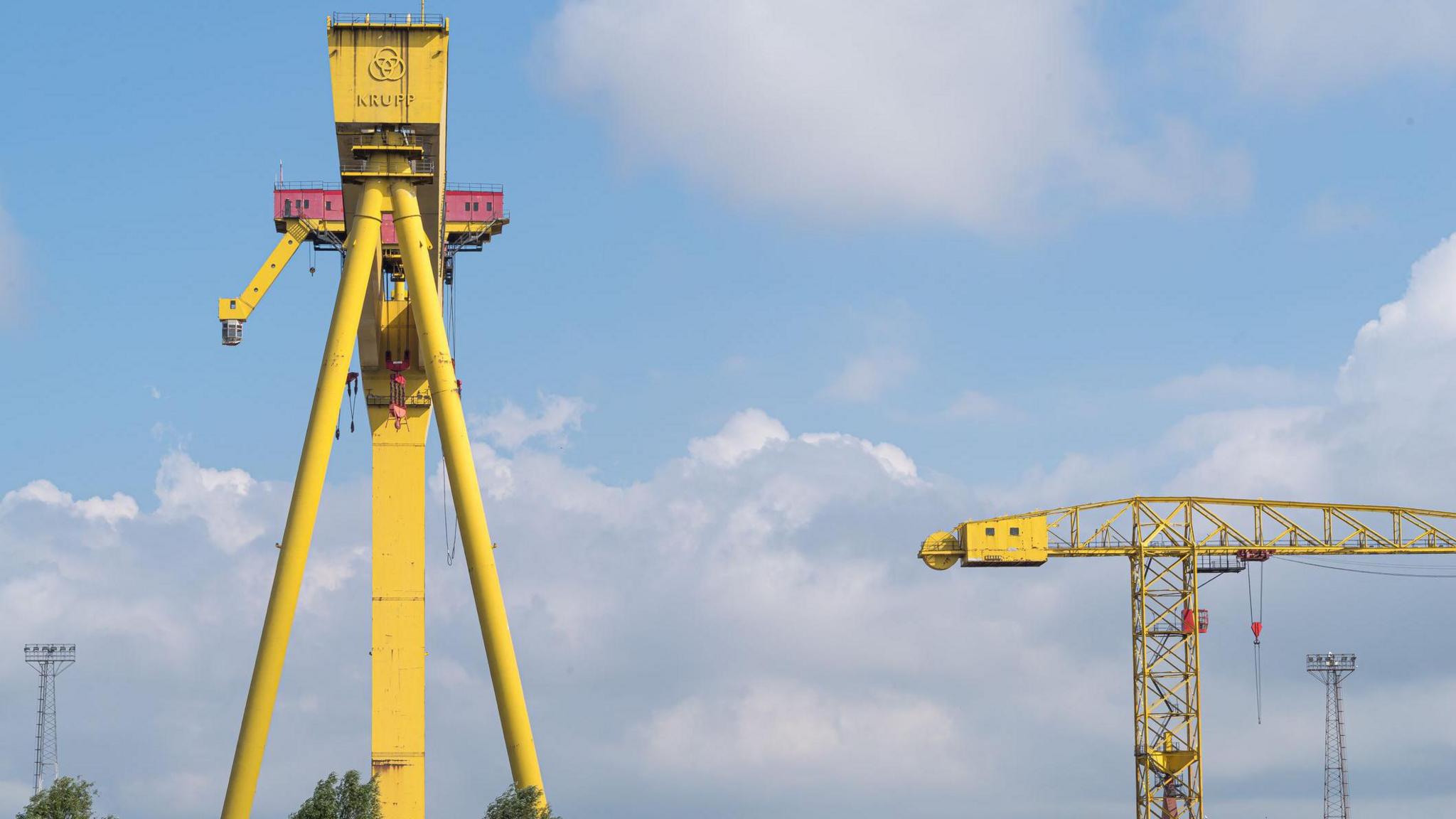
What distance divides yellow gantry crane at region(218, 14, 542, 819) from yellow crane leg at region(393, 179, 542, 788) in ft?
0.14

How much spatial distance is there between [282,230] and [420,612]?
772 inches

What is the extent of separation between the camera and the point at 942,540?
125938 mm

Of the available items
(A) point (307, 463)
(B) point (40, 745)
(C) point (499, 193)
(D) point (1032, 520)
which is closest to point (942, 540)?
(D) point (1032, 520)

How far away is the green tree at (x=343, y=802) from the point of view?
6956 centimetres

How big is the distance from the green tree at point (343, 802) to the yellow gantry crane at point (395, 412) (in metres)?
4.93

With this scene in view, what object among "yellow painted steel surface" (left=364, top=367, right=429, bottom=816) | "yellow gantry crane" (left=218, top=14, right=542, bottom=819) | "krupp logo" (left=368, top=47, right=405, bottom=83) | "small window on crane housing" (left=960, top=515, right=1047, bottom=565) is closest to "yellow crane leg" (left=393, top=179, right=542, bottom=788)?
"yellow gantry crane" (left=218, top=14, right=542, bottom=819)

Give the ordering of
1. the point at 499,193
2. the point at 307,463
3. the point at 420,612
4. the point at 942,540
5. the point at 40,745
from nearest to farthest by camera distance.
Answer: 1. the point at 307,463
2. the point at 420,612
3. the point at 499,193
4. the point at 942,540
5. the point at 40,745

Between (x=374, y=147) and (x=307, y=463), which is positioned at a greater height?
(x=374, y=147)

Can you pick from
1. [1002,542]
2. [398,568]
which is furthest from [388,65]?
[1002,542]

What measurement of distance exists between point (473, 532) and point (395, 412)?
64.0 ft

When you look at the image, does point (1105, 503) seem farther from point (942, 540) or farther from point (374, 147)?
point (374, 147)

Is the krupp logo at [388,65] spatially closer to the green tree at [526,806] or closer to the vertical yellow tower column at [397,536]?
the vertical yellow tower column at [397,536]

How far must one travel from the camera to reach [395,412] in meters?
82.6

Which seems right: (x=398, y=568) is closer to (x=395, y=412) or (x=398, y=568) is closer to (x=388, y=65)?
(x=395, y=412)
